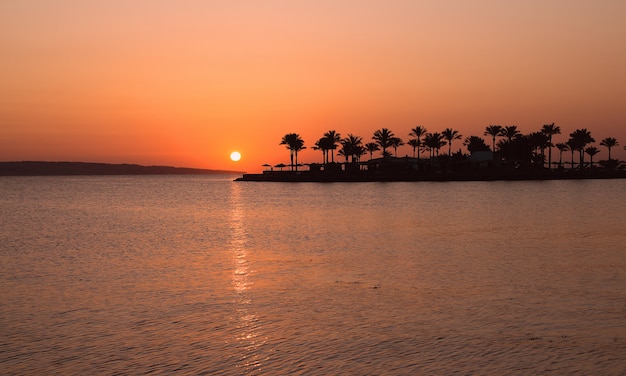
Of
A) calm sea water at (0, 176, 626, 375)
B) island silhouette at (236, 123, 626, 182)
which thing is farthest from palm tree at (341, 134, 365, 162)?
calm sea water at (0, 176, 626, 375)

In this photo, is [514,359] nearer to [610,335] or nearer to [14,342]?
[610,335]

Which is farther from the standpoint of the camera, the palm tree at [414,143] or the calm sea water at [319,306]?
the palm tree at [414,143]

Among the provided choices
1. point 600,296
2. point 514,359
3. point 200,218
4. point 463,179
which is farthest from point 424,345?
point 463,179

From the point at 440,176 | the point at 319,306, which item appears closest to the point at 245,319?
the point at 319,306

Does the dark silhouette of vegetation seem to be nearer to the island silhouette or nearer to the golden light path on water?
the island silhouette

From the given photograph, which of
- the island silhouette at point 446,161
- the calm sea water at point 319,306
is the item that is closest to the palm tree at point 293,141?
the island silhouette at point 446,161

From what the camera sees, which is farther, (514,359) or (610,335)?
(610,335)

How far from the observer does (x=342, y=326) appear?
47.3ft

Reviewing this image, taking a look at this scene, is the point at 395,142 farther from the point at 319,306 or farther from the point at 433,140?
the point at 319,306

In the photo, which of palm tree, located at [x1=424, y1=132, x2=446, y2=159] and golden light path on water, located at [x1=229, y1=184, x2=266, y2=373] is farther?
palm tree, located at [x1=424, y1=132, x2=446, y2=159]

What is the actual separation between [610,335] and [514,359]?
2.82 m

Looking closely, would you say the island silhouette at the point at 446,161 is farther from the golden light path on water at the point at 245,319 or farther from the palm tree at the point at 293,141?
the golden light path on water at the point at 245,319

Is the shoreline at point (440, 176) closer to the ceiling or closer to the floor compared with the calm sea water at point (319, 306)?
closer to the ceiling

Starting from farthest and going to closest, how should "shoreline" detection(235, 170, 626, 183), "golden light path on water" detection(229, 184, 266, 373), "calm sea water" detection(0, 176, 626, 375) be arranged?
1. "shoreline" detection(235, 170, 626, 183)
2. "golden light path on water" detection(229, 184, 266, 373)
3. "calm sea water" detection(0, 176, 626, 375)
